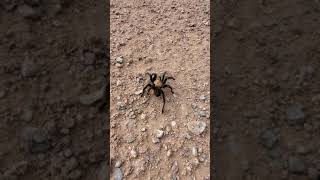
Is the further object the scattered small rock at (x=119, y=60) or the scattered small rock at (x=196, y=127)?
the scattered small rock at (x=119, y=60)

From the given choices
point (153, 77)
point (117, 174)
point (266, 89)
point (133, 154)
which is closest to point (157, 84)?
point (153, 77)

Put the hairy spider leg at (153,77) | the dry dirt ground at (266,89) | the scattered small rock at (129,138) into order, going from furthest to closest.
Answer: the hairy spider leg at (153,77) < the scattered small rock at (129,138) < the dry dirt ground at (266,89)

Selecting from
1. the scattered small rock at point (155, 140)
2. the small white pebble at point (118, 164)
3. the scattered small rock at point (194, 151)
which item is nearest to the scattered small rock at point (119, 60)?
the scattered small rock at point (155, 140)

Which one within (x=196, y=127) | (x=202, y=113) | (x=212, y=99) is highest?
(x=212, y=99)

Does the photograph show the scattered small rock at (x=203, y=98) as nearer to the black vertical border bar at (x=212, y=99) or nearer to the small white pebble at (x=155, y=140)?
the black vertical border bar at (x=212, y=99)

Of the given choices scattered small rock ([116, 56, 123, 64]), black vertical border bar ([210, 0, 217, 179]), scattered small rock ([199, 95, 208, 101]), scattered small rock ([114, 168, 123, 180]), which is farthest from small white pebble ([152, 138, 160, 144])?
scattered small rock ([116, 56, 123, 64])

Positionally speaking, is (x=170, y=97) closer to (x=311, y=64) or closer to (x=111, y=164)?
(x=111, y=164)

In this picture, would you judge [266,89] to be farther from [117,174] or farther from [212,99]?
[117,174]

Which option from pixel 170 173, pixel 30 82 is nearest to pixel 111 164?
pixel 170 173
